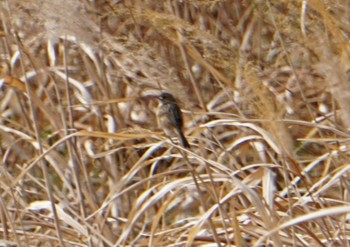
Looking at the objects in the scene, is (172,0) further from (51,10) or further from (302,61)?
(51,10)

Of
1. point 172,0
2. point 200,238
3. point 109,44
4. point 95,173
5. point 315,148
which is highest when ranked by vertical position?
point 109,44

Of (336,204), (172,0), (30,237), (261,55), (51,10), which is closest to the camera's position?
(51,10)

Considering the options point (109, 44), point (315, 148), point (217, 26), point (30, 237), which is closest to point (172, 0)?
point (217, 26)

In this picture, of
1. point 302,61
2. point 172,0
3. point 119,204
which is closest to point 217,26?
point 172,0

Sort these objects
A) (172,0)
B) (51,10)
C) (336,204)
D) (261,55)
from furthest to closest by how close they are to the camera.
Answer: (261,55), (172,0), (336,204), (51,10)

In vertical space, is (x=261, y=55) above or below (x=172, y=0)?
below

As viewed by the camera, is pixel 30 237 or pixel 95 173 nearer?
pixel 30 237
